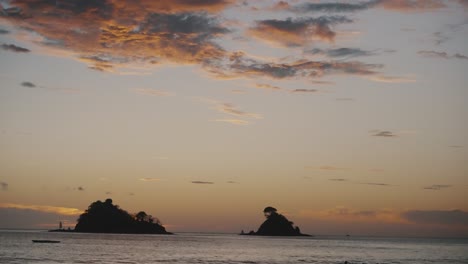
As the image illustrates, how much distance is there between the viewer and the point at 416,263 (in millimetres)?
123375

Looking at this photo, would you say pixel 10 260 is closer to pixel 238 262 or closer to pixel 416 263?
pixel 238 262

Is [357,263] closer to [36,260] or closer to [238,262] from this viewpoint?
[238,262]

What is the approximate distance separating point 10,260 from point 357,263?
213 ft

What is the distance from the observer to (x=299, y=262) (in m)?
116

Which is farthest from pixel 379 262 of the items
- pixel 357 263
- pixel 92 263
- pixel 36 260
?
pixel 36 260

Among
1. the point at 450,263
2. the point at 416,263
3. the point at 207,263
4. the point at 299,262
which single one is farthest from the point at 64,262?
the point at 450,263

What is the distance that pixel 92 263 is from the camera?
322ft

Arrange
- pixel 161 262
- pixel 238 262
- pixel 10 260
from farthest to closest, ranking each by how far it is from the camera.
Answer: pixel 238 262 < pixel 161 262 < pixel 10 260

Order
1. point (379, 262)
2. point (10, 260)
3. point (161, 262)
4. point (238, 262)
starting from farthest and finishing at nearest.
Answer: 1. point (379, 262)
2. point (238, 262)
3. point (161, 262)
4. point (10, 260)

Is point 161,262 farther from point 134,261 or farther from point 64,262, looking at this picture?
point 64,262

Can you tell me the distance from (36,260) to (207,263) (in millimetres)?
30090

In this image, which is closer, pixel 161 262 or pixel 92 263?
pixel 92 263

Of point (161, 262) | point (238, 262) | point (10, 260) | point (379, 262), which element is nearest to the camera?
point (10, 260)

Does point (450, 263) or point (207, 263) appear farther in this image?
point (450, 263)
